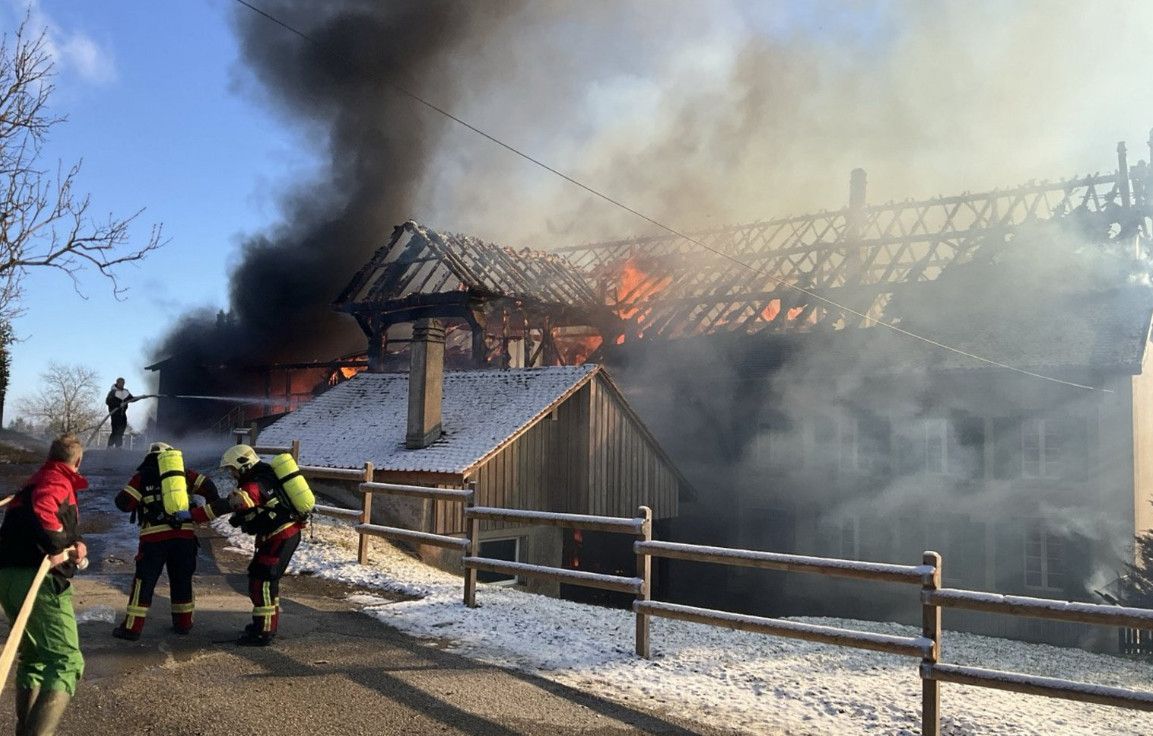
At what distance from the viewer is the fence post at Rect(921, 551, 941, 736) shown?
5266 millimetres

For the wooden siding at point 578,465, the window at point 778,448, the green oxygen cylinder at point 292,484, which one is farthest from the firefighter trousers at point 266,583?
the window at point 778,448

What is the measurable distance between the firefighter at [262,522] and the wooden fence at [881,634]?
221 cm

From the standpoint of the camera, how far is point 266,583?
650cm

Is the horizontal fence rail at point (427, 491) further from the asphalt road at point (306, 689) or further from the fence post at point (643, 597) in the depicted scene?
the fence post at point (643, 597)

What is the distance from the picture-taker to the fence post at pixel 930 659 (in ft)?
17.3

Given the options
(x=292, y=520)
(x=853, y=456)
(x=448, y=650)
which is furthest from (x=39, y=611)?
(x=853, y=456)

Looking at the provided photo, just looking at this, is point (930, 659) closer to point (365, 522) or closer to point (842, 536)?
point (365, 522)

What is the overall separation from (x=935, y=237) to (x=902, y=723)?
2403 cm

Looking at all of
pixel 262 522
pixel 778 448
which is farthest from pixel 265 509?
pixel 778 448

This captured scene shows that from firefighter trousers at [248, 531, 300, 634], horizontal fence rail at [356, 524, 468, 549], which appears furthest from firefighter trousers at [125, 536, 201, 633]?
horizontal fence rail at [356, 524, 468, 549]

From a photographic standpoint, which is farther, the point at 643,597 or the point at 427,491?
the point at 427,491

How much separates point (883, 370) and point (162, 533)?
63.1 feet

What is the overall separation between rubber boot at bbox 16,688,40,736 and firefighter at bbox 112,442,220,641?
2332 millimetres

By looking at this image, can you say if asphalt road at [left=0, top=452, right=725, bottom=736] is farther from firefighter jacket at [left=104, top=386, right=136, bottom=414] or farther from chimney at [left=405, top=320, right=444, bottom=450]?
firefighter jacket at [left=104, top=386, right=136, bottom=414]
